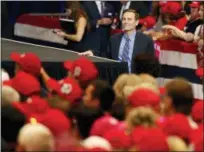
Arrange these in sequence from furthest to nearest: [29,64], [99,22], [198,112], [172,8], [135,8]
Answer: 1. [135,8]
2. [99,22]
3. [172,8]
4. [29,64]
5. [198,112]

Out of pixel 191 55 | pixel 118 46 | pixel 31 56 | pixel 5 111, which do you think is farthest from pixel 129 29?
pixel 5 111

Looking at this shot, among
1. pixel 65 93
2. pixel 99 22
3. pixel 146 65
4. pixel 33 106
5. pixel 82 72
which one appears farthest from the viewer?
pixel 99 22

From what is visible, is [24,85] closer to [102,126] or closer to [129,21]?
[102,126]

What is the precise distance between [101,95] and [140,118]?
4.34 ft

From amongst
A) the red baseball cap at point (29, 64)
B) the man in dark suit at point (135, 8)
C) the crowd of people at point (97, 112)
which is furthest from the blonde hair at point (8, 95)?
the man in dark suit at point (135, 8)

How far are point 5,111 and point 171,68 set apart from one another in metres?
5.31

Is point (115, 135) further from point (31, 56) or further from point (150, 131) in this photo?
point (31, 56)

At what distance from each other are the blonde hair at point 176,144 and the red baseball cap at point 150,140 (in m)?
0.07

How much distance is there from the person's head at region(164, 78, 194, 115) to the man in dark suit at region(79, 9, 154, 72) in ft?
11.1

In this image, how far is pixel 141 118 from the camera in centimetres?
668

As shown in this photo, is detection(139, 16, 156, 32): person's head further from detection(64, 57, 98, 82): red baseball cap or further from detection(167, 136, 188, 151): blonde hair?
detection(167, 136, 188, 151): blonde hair

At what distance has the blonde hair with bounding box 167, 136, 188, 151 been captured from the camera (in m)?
6.34

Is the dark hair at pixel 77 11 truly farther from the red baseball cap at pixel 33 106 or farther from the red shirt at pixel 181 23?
the red baseball cap at pixel 33 106

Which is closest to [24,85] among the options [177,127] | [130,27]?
[177,127]
